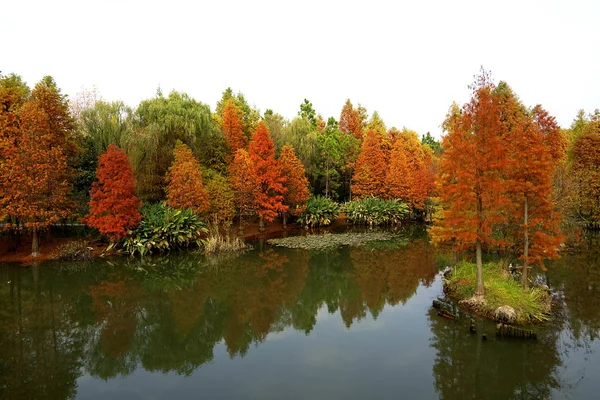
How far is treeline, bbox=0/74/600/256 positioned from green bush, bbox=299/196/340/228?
205 millimetres

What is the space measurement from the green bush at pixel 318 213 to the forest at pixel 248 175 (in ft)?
0.44

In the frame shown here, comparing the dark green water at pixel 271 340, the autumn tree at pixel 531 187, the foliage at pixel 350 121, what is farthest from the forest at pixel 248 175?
the foliage at pixel 350 121

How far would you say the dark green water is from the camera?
934 centimetres

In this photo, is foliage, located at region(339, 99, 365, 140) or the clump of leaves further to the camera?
foliage, located at region(339, 99, 365, 140)

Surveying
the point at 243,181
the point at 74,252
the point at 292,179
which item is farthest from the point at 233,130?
the point at 74,252

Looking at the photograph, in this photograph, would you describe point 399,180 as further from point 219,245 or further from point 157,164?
point 157,164

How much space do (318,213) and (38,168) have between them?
22442 millimetres

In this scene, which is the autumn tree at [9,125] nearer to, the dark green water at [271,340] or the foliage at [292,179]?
the dark green water at [271,340]

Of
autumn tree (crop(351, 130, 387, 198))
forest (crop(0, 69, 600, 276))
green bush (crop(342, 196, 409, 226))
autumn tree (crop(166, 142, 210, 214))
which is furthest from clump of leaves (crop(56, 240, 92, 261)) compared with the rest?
autumn tree (crop(351, 130, 387, 198))

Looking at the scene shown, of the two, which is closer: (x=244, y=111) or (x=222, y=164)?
(x=222, y=164)

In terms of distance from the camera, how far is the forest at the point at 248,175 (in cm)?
1324

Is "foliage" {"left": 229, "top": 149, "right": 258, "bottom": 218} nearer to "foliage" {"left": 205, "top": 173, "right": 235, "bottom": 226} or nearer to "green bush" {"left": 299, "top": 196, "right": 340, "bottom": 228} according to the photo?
"foliage" {"left": 205, "top": 173, "right": 235, "bottom": 226}

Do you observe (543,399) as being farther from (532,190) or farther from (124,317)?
(124,317)

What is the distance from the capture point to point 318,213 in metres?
36.4
